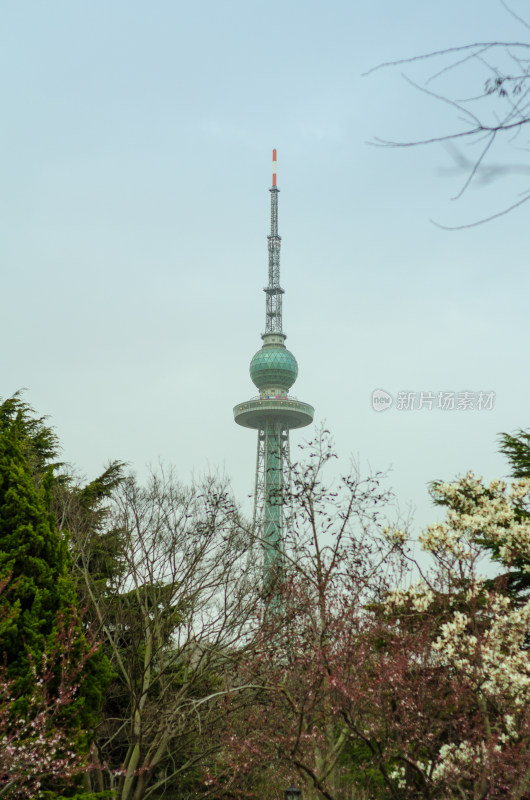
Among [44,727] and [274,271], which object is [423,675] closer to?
[44,727]

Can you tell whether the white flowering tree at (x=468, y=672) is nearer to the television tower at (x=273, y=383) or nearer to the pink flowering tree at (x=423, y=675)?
the pink flowering tree at (x=423, y=675)

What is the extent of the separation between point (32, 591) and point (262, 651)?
15.0ft

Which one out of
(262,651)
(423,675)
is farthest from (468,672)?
(262,651)

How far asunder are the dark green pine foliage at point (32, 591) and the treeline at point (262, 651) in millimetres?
31

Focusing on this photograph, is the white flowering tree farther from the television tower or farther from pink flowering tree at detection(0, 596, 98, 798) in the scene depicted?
the television tower

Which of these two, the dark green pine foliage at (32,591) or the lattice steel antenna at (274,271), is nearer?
the dark green pine foliage at (32,591)

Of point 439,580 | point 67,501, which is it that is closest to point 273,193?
point 67,501

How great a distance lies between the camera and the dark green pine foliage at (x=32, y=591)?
10.5 m

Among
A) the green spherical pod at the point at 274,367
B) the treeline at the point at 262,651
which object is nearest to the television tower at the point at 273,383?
the green spherical pod at the point at 274,367

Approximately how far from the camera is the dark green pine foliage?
414 inches

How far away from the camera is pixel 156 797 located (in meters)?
16.0

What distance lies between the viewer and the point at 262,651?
44.6 ft

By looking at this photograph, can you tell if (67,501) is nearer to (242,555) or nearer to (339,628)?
(242,555)

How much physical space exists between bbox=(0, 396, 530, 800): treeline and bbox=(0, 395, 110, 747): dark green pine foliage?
3cm
